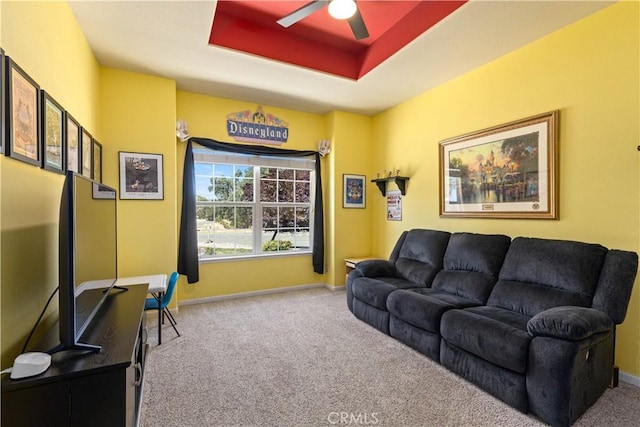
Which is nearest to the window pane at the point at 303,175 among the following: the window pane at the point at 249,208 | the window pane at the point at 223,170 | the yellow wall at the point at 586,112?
the window pane at the point at 249,208

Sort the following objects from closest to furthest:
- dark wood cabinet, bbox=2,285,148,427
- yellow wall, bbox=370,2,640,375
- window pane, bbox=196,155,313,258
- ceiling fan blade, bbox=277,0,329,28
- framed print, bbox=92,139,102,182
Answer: dark wood cabinet, bbox=2,285,148,427, ceiling fan blade, bbox=277,0,329,28, yellow wall, bbox=370,2,640,375, framed print, bbox=92,139,102,182, window pane, bbox=196,155,313,258

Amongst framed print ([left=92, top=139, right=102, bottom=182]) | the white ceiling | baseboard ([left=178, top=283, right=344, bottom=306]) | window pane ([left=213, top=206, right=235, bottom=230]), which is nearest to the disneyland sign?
the white ceiling

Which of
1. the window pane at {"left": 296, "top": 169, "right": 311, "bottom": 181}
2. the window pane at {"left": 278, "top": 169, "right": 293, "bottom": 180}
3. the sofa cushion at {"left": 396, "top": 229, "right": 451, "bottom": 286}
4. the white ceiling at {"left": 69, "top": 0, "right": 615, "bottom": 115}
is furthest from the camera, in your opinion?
the window pane at {"left": 296, "top": 169, "right": 311, "bottom": 181}

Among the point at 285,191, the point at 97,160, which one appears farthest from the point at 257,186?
the point at 97,160

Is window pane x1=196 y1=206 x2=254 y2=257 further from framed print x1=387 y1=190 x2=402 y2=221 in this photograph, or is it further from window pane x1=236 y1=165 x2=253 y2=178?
framed print x1=387 y1=190 x2=402 y2=221

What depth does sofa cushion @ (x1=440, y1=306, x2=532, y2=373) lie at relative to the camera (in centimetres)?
187

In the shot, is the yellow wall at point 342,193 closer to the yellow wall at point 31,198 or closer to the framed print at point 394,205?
the framed print at point 394,205

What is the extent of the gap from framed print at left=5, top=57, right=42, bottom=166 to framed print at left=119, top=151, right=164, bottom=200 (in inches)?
70.3

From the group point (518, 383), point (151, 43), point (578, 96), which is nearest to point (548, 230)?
point (578, 96)

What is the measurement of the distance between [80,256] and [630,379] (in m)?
3.66

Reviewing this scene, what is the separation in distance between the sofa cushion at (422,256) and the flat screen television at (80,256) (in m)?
2.86

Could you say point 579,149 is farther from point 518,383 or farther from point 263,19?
point 263,19

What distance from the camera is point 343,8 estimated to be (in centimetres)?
216

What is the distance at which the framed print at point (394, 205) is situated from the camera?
14.5ft
